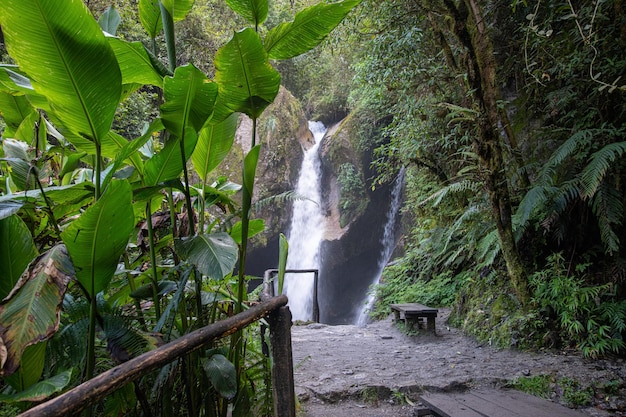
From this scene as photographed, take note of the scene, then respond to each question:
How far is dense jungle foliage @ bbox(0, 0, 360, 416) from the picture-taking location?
101cm

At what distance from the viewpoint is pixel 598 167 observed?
3.29m

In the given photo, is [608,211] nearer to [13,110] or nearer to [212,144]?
[212,144]

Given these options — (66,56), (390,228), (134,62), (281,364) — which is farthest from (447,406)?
(390,228)

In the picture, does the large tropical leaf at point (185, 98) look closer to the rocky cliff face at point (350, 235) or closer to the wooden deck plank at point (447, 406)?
the wooden deck plank at point (447, 406)

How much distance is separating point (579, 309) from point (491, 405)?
5.24 feet

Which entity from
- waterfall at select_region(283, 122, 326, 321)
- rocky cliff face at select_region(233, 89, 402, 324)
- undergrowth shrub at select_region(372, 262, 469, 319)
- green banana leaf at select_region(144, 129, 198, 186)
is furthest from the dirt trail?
waterfall at select_region(283, 122, 326, 321)

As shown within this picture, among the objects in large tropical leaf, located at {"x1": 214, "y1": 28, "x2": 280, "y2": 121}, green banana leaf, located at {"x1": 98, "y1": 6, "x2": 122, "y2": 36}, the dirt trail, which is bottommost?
the dirt trail

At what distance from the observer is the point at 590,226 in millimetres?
3904

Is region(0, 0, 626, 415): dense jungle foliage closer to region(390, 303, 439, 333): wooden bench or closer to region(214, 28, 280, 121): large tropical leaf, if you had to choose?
region(214, 28, 280, 121): large tropical leaf

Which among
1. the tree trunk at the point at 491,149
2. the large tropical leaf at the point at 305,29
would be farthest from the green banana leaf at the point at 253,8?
the tree trunk at the point at 491,149

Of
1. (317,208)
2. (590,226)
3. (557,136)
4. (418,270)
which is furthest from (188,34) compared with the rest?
(590,226)

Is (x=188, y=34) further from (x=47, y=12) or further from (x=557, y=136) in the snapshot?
(x=47, y=12)

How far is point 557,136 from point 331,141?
9.54 metres

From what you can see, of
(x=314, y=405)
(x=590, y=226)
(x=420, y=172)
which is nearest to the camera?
(x=314, y=405)
